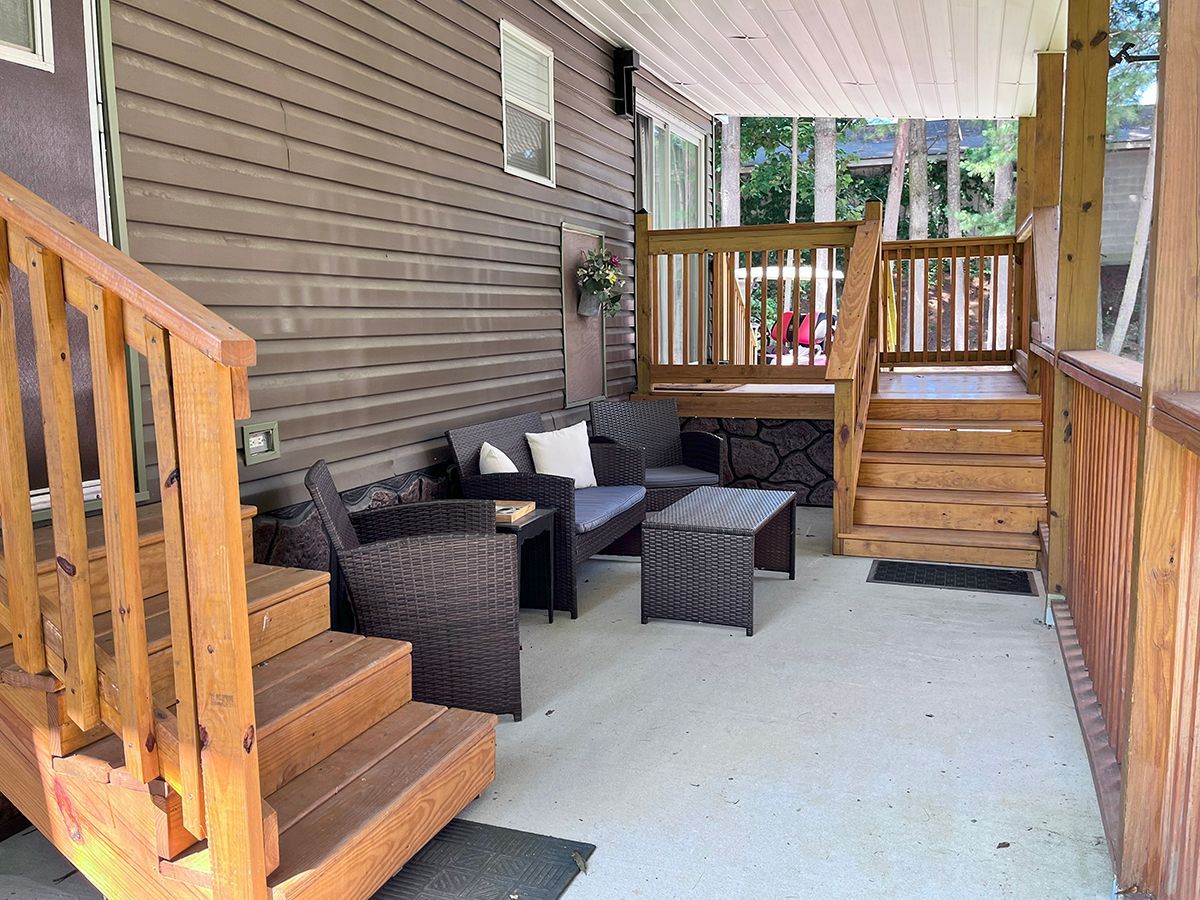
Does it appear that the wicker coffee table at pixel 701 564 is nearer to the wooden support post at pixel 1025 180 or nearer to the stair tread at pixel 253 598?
the stair tread at pixel 253 598

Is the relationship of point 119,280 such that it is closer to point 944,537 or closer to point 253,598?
point 253,598

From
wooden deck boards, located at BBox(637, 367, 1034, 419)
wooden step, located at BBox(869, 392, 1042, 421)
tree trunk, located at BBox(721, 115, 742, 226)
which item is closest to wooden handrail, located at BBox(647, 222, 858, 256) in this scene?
wooden deck boards, located at BBox(637, 367, 1034, 419)

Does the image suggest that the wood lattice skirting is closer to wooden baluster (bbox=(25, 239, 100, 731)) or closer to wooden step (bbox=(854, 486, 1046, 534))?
wooden step (bbox=(854, 486, 1046, 534))

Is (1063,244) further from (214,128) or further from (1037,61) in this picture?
(1037,61)

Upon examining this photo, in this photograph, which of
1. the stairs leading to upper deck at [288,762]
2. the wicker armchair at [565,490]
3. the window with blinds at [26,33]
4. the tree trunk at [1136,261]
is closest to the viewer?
the stairs leading to upper deck at [288,762]

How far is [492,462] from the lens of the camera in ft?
14.9

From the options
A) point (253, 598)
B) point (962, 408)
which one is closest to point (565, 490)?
point (253, 598)

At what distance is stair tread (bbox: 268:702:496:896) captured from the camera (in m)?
2.03

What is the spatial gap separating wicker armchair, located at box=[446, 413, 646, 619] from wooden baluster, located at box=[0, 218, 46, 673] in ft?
8.00

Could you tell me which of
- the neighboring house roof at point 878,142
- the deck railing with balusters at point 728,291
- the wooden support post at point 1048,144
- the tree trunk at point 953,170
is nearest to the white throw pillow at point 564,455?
the deck railing with balusters at point 728,291

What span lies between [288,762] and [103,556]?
71cm

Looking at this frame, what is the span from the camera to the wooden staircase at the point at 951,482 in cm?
525

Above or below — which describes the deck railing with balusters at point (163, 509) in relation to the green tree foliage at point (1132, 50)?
below

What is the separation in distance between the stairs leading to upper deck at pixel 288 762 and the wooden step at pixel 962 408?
13.9 ft
